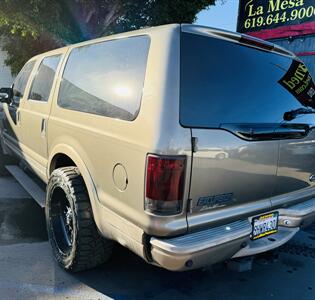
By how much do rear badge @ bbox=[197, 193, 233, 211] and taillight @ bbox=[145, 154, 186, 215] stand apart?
6.1 inches

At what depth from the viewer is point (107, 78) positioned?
2729 millimetres

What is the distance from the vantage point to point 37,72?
4305mm

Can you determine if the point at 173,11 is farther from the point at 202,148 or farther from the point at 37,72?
the point at 202,148

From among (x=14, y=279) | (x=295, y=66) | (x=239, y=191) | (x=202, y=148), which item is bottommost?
(x=14, y=279)

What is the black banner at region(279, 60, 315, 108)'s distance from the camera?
3.03 meters

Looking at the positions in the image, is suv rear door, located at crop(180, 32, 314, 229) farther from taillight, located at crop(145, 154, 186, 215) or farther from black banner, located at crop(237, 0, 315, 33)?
black banner, located at crop(237, 0, 315, 33)

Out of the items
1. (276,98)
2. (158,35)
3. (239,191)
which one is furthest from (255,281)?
(158,35)

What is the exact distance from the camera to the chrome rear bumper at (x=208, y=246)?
2.15 m

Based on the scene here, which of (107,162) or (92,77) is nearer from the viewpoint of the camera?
(107,162)

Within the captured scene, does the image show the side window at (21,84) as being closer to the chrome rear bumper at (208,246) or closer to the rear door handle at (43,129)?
the rear door handle at (43,129)

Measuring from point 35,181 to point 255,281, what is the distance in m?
3.01

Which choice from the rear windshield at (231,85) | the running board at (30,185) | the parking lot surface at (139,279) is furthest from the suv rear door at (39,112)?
the rear windshield at (231,85)

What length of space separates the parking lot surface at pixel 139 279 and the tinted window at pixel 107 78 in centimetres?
144

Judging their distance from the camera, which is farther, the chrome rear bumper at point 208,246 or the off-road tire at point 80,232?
the off-road tire at point 80,232
